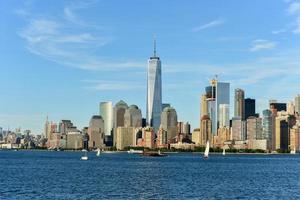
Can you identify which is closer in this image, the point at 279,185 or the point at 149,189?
the point at 149,189

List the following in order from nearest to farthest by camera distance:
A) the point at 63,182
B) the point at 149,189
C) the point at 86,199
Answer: the point at 86,199, the point at 149,189, the point at 63,182

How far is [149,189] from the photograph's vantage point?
99688mm

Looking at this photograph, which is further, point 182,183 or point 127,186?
point 182,183

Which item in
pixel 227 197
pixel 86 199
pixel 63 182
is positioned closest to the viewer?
pixel 86 199

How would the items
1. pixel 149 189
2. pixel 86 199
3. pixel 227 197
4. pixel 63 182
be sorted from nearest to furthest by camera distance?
pixel 86 199 < pixel 227 197 < pixel 149 189 < pixel 63 182

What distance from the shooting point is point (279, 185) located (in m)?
115

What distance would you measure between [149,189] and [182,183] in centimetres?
1698

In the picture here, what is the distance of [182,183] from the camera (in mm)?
115500

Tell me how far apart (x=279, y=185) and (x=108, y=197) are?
41925 millimetres

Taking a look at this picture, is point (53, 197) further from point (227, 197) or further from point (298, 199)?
point (298, 199)

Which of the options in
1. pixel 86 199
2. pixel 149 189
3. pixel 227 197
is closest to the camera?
pixel 86 199

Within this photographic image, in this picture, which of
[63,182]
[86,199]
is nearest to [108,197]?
[86,199]

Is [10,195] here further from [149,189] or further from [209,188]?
[209,188]

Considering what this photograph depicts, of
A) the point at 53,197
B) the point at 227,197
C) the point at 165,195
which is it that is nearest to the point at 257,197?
the point at 227,197
